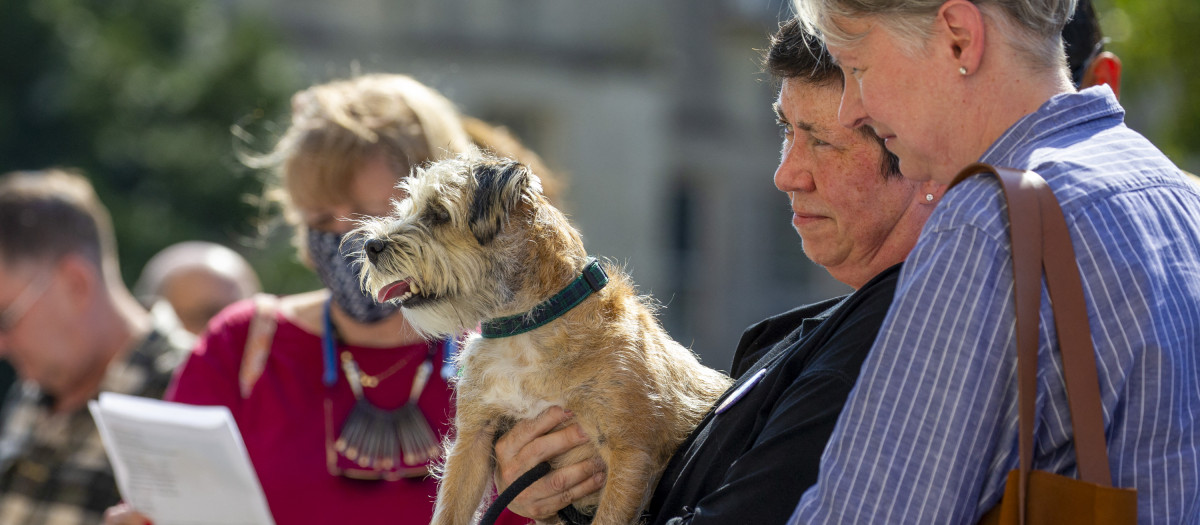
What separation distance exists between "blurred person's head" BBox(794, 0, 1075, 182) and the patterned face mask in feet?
8.06

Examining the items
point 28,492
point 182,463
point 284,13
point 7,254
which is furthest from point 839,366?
point 284,13

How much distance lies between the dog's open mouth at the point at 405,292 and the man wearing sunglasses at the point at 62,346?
269 cm

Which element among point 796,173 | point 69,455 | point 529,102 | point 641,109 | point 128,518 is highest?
point 796,173

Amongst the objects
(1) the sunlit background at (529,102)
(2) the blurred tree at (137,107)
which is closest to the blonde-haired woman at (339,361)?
(1) the sunlit background at (529,102)

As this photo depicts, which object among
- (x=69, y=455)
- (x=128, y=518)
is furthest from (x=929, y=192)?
(x=69, y=455)

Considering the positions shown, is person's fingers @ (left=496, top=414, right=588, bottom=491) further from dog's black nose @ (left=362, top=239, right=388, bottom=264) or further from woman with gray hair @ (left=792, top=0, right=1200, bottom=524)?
woman with gray hair @ (left=792, top=0, right=1200, bottom=524)

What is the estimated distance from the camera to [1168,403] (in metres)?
1.66

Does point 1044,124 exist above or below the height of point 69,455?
above

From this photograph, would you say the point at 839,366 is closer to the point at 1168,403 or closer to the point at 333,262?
the point at 1168,403

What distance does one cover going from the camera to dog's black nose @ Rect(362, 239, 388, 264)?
293 cm

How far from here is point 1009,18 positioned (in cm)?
186

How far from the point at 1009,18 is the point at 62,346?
5.13 metres

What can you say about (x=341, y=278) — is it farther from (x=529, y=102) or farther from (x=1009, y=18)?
(x=529, y=102)

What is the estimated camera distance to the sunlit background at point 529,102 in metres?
13.6
